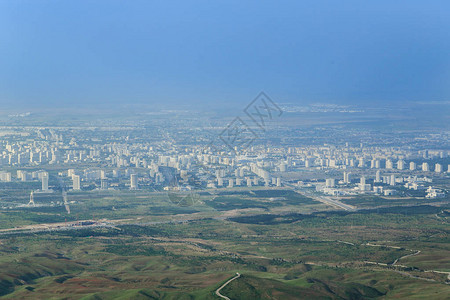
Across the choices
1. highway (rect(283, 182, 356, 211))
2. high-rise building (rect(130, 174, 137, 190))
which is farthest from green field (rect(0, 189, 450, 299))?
high-rise building (rect(130, 174, 137, 190))

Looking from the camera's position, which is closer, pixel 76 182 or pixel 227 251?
pixel 227 251

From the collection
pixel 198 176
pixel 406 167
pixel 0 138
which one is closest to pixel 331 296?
pixel 198 176

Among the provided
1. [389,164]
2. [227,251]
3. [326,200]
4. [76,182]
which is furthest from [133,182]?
[389,164]

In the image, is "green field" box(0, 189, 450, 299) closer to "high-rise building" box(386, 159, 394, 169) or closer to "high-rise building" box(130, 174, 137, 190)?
"high-rise building" box(130, 174, 137, 190)

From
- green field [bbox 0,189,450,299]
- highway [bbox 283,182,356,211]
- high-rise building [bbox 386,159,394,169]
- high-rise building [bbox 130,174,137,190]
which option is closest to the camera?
green field [bbox 0,189,450,299]

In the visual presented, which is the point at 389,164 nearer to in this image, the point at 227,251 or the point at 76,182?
the point at 76,182

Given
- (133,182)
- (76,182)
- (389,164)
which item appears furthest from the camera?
(389,164)

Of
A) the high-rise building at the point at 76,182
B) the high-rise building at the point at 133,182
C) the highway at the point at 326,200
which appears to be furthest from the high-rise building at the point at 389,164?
the high-rise building at the point at 76,182

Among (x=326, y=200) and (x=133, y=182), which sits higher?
(x=133, y=182)

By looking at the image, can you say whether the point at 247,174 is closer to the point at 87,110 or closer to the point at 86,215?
the point at 86,215

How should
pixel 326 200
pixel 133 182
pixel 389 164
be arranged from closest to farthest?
1. pixel 326 200
2. pixel 133 182
3. pixel 389 164

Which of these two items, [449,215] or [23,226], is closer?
[23,226]
